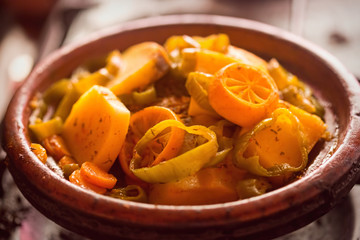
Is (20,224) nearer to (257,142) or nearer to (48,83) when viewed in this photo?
(48,83)

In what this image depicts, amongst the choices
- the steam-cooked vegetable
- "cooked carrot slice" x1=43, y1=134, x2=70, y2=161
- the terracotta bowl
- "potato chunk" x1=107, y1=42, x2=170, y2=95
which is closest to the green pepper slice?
the steam-cooked vegetable

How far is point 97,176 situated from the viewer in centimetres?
113

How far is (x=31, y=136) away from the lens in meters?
1.32

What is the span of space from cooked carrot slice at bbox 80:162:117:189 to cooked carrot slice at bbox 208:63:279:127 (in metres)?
0.31

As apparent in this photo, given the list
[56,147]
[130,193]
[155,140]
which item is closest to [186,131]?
[155,140]

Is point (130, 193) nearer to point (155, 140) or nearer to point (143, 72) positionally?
point (155, 140)

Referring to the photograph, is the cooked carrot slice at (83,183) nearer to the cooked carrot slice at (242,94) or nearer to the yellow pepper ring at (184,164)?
the yellow pepper ring at (184,164)

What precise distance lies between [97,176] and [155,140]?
17cm

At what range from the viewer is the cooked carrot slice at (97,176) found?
3.68 ft

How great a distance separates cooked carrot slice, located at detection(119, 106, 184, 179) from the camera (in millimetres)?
1113

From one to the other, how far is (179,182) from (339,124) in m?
0.50

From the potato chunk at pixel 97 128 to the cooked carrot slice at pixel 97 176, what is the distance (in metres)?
0.03

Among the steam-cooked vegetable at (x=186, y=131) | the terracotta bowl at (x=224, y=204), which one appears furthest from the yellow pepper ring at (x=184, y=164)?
the terracotta bowl at (x=224, y=204)

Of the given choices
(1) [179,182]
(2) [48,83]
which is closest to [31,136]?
(2) [48,83]
